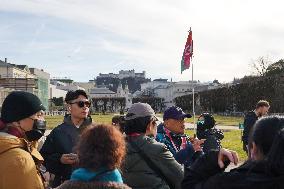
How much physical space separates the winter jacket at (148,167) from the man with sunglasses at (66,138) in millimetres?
1188

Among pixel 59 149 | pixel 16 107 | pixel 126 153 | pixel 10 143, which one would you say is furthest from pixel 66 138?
pixel 10 143

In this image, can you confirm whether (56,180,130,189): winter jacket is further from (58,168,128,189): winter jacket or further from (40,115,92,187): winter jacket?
(40,115,92,187): winter jacket

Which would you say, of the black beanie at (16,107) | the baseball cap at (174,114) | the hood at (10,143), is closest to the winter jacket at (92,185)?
the hood at (10,143)

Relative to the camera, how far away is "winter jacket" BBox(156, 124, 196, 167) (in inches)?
195

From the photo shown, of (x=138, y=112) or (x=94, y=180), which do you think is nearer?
(x=94, y=180)

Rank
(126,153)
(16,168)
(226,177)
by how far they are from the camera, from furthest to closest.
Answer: (126,153) → (16,168) → (226,177)

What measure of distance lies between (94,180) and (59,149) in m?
2.71

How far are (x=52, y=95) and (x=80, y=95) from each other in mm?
146583

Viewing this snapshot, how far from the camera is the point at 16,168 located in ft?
10.6

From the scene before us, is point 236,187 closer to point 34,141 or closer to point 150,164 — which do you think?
point 150,164

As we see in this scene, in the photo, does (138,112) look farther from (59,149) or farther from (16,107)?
(59,149)

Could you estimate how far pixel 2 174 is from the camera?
3.24 meters

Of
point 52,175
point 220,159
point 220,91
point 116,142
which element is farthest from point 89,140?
point 220,91

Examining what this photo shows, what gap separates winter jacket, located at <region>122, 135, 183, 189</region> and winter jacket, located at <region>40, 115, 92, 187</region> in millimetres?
1395
